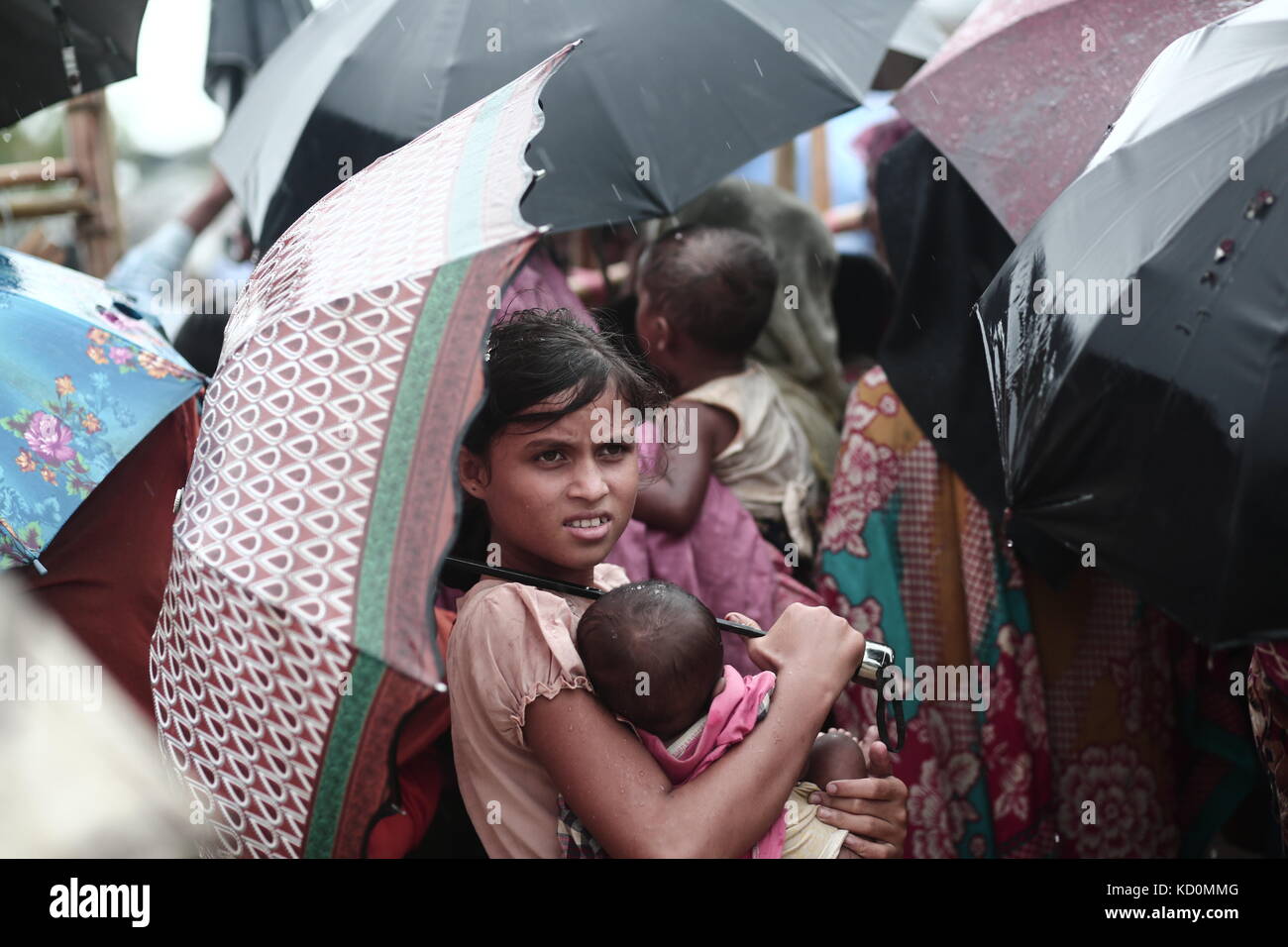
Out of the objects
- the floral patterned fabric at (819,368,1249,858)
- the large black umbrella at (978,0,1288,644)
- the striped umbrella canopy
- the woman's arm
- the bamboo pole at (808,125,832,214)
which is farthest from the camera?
the bamboo pole at (808,125,832,214)

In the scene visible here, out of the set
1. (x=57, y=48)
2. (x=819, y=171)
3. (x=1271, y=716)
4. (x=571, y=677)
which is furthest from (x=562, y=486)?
(x=819, y=171)

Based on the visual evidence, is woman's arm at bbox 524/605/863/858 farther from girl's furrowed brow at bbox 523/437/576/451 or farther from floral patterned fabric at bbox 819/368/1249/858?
floral patterned fabric at bbox 819/368/1249/858

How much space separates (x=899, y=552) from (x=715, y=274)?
0.92m

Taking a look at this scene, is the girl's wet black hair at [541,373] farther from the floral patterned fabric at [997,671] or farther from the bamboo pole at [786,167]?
the bamboo pole at [786,167]

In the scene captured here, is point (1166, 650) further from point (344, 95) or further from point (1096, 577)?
point (344, 95)

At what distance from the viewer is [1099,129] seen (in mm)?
2889

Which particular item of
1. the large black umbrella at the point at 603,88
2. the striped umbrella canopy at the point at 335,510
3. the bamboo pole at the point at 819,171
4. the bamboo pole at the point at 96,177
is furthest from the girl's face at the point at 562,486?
the bamboo pole at the point at 819,171

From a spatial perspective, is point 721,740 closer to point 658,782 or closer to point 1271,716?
point 658,782

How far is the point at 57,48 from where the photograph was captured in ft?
10.8

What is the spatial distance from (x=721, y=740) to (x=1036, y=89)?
6.12ft

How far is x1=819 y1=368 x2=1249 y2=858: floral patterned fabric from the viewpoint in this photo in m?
A: 3.37

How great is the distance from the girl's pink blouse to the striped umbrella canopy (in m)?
0.33

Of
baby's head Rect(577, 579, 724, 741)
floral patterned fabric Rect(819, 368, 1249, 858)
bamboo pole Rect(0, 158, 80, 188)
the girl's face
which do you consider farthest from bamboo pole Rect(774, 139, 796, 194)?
baby's head Rect(577, 579, 724, 741)
